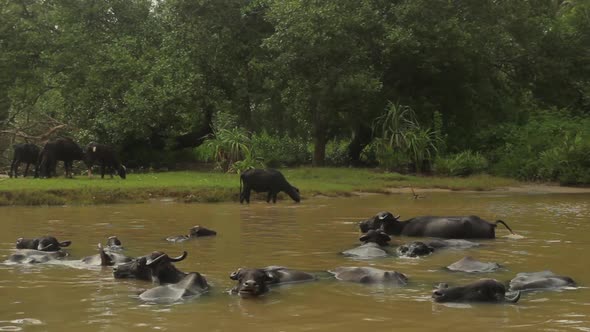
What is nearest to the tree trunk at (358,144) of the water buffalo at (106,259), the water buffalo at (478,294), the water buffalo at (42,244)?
the water buffalo at (42,244)

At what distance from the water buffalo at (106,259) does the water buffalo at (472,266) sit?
154 inches

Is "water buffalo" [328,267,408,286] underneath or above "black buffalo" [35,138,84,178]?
underneath

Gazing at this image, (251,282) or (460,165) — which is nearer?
(251,282)

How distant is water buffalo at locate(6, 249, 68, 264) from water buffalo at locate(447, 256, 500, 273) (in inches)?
198

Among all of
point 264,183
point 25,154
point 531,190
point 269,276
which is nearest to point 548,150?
point 531,190

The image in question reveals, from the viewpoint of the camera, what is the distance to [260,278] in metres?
7.18

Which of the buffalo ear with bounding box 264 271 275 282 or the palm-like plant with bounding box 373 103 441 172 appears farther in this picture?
the palm-like plant with bounding box 373 103 441 172

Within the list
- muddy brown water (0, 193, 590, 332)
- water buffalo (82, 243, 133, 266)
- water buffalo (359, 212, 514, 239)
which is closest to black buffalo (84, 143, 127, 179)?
muddy brown water (0, 193, 590, 332)

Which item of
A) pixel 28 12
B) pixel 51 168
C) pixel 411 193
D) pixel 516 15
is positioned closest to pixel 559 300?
pixel 411 193

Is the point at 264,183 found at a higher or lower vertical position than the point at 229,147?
lower

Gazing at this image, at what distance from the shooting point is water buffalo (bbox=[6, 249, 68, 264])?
9258mm

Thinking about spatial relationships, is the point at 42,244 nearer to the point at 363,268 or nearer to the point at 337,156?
the point at 363,268

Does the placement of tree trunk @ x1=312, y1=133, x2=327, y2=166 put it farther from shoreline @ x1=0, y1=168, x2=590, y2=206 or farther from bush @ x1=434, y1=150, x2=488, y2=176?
bush @ x1=434, y1=150, x2=488, y2=176

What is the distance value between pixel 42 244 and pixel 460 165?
19.1 m
